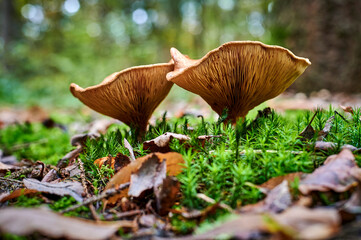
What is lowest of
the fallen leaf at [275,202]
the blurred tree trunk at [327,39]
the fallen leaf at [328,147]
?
the fallen leaf at [275,202]

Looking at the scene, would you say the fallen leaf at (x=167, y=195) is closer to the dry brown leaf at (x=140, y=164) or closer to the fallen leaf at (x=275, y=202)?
the dry brown leaf at (x=140, y=164)

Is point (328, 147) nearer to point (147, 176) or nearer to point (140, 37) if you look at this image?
point (147, 176)

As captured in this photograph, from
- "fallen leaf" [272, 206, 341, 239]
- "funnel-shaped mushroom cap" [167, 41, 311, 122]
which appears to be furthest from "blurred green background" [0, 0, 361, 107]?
"fallen leaf" [272, 206, 341, 239]

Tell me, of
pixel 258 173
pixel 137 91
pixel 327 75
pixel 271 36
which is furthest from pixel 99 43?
pixel 258 173

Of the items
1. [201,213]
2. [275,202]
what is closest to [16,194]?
[201,213]

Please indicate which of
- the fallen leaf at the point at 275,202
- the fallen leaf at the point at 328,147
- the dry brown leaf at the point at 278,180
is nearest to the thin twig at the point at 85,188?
Answer: the fallen leaf at the point at 275,202

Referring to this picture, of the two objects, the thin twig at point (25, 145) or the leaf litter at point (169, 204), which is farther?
the thin twig at point (25, 145)

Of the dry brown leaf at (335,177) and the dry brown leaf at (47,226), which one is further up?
the dry brown leaf at (335,177)

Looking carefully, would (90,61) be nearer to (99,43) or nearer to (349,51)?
(99,43)
